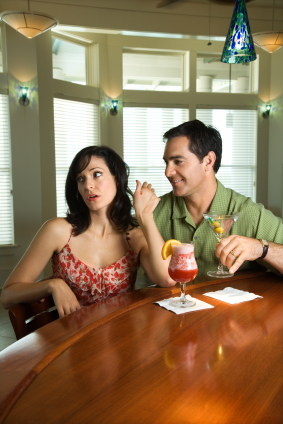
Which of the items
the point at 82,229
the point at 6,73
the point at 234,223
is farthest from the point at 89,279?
the point at 6,73

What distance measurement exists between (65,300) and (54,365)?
60 centimetres

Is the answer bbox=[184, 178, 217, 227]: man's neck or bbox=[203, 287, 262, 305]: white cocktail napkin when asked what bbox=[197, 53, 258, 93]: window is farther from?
bbox=[203, 287, 262, 305]: white cocktail napkin

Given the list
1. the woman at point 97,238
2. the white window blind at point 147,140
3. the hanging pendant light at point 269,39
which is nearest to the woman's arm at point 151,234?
the woman at point 97,238

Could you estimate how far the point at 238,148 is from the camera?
23.1 ft

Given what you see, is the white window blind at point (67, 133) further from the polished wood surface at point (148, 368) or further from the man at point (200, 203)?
the polished wood surface at point (148, 368)

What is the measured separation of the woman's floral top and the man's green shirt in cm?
46

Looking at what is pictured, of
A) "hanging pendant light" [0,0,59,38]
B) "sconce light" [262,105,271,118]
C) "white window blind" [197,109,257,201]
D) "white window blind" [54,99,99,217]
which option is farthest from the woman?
"sconce light" [262,105,271,118]

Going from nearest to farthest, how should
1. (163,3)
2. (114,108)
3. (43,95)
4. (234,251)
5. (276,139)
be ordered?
(234,251) → (163,3) → (43,95) → (114,108) → (276,139)

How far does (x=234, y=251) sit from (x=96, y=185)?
2.55 feet

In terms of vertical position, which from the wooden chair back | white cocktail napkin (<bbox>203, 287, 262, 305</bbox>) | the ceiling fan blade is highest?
the ceiling fan blade

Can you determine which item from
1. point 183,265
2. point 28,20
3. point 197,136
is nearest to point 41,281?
point 183,265

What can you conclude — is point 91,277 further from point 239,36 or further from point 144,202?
point 239,36

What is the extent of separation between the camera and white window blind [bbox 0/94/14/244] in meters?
5.07

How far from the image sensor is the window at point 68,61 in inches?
224
